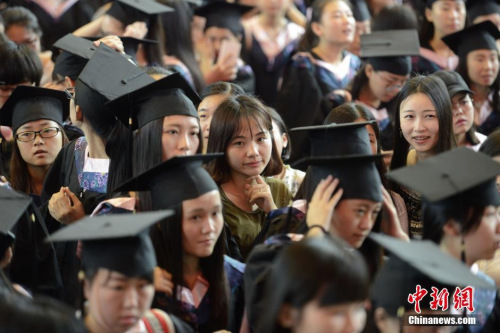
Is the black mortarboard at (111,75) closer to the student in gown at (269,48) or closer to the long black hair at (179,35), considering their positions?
the long black hair at (179,35)

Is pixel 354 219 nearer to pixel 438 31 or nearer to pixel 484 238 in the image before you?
pixel 484 238

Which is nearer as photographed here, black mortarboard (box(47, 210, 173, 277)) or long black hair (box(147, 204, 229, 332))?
black mortarboard (box(47, 210, 173, 277))

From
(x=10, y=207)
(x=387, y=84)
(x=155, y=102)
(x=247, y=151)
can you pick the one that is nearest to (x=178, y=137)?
(x=155, y=102)

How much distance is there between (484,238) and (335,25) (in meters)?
3.57

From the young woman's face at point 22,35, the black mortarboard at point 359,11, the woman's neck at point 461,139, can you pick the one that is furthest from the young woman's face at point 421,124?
the black mortarboard at point 359,11

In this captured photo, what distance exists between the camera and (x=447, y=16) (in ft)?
22.7

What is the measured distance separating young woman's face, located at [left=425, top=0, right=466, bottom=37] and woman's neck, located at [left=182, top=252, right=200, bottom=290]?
397cm

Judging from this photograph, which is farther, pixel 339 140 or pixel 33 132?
pixel 33 132

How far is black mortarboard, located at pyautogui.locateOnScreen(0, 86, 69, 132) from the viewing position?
4.74 metres

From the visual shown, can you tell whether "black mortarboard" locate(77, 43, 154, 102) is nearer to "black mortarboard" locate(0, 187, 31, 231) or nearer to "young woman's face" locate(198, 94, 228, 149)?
"young woman's face" locate(198, 94, 228, 149)

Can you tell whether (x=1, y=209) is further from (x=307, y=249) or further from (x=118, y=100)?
(x=307, y=249)

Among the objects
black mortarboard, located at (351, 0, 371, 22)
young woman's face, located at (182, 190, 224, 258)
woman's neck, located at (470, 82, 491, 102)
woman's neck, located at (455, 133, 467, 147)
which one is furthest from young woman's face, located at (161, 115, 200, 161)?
black mortarboard, located at (351, 0, 371, 22)

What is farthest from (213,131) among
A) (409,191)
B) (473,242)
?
(473,242)

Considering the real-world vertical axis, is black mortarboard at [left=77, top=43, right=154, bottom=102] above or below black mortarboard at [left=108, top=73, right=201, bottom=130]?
above
